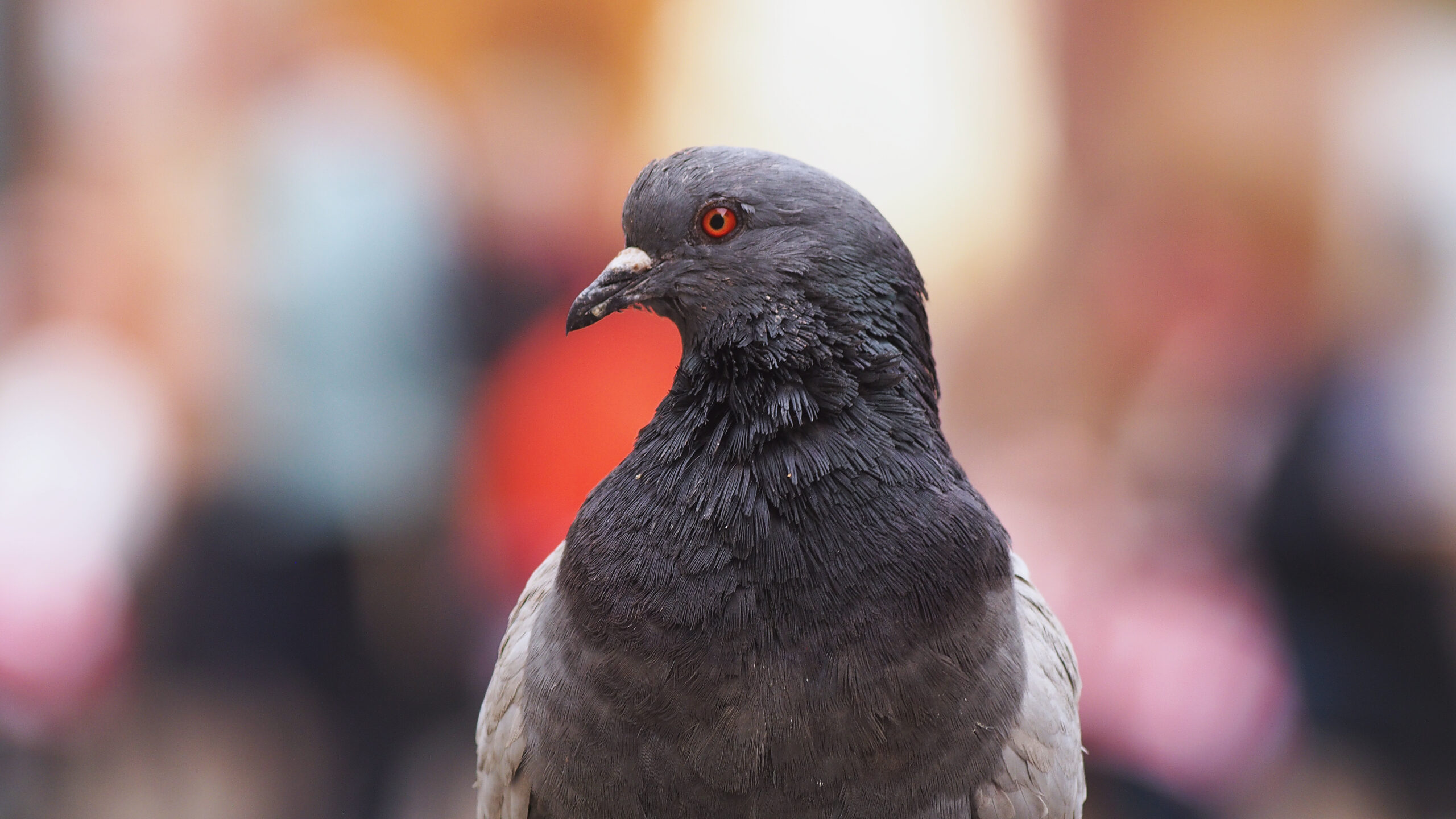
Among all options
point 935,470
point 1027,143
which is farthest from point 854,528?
point 1027,143

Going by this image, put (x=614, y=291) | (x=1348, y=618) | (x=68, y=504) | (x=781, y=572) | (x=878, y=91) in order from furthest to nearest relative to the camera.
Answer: (x=878, y=91), (x=1348, y=618), (x=68, y=504), (x=614, y=291), (x=781, y=572)

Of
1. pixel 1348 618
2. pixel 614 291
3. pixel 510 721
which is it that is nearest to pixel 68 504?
pixel 510 721

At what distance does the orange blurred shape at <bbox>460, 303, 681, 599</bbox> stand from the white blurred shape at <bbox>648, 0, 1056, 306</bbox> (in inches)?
38.3

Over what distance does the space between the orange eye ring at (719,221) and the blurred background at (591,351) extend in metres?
2.31

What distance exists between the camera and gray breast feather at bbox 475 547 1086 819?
1.95 m

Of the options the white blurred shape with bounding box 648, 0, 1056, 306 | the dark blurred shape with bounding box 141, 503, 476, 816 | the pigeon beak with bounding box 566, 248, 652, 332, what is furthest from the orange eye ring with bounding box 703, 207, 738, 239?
the dark blurred shape with bounding box 141, 503, 476, 816

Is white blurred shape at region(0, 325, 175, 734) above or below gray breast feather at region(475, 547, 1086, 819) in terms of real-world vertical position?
below

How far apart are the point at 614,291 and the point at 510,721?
0.88m

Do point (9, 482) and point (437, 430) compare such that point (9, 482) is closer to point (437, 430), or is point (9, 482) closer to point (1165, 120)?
point (437, 430)

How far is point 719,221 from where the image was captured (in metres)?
2.01

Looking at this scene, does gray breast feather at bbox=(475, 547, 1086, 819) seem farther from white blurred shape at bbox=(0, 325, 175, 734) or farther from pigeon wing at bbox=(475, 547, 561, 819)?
white blurred shape at bbox=(0, 325, 175, 734)

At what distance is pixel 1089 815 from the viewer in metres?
4.30

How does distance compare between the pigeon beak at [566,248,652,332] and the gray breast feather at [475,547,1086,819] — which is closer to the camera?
the gray breast feather at [475,547,1086,819]

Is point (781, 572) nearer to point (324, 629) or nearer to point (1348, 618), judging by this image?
point (324, 629)
